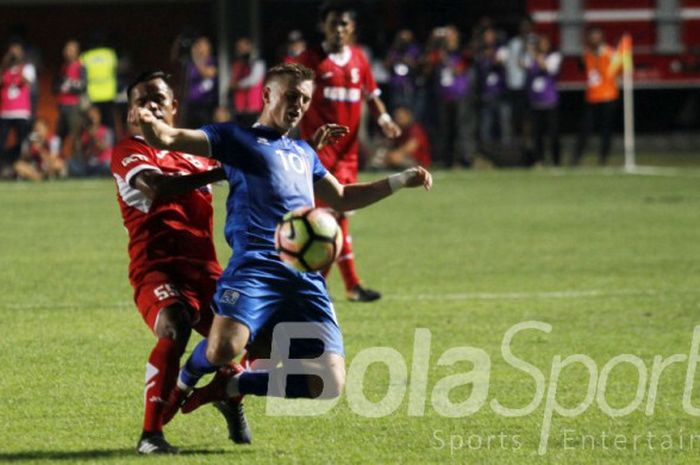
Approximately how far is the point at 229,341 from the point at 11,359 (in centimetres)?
303

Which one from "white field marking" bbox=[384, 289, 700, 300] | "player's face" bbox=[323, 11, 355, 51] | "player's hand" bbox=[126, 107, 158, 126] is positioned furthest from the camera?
"player's face" bbox=[323, 11, 355, 51]

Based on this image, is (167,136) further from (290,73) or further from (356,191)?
(356,191)

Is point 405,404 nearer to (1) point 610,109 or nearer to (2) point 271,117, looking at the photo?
(2) point 271,117

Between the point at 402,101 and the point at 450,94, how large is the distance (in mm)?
798

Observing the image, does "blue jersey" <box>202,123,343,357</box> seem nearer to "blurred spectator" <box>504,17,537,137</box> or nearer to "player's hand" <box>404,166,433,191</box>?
"player's hand" <box>404,166,433,191</box>

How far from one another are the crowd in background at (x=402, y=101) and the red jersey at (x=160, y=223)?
18023 millimetres

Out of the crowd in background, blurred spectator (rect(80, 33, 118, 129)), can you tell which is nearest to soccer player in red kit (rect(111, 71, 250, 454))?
the crowd in background

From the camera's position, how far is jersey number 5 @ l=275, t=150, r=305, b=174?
7.11 meters

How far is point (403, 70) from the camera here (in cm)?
2686

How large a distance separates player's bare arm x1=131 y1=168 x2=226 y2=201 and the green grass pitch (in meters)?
1.12

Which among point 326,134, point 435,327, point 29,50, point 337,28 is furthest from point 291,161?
point 29,50

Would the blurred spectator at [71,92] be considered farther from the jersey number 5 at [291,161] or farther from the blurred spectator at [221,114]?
the jersey number 5 at [291,161]

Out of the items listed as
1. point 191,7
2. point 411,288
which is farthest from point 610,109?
point 411,288

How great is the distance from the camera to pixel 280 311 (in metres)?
7.00
